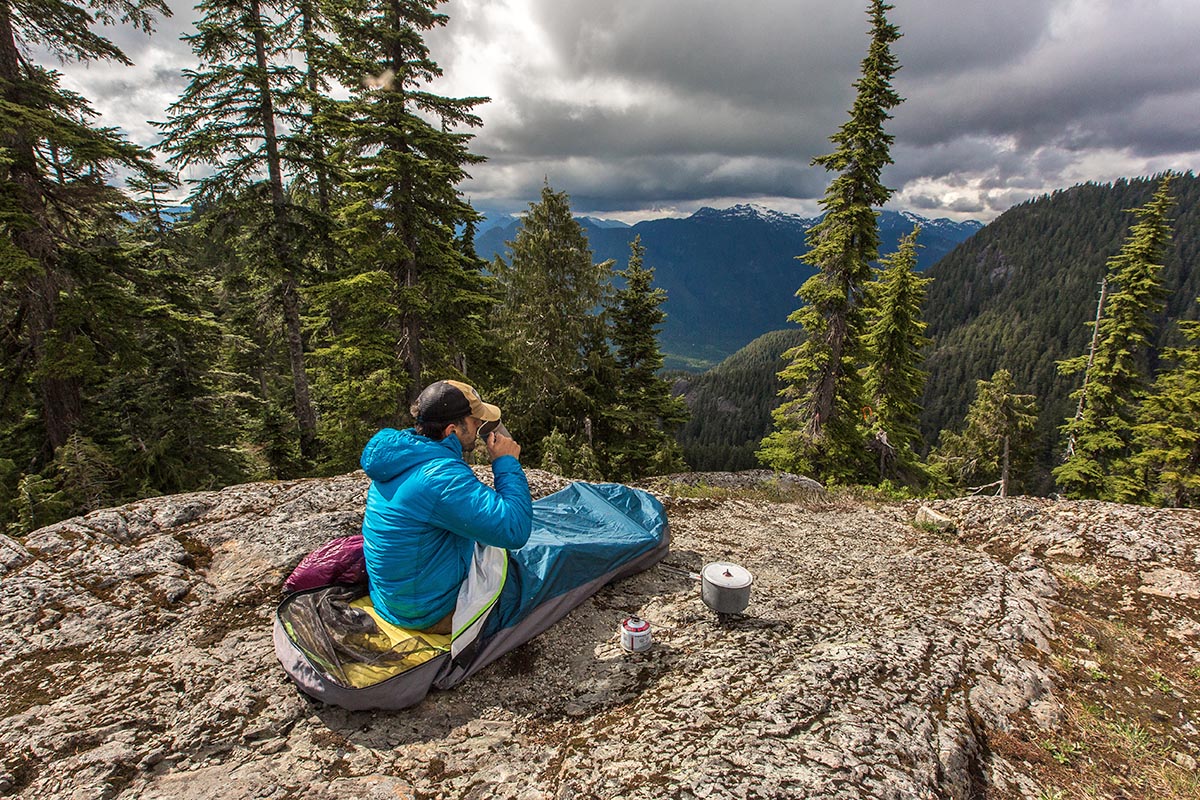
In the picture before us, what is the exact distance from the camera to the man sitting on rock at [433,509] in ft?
10.1

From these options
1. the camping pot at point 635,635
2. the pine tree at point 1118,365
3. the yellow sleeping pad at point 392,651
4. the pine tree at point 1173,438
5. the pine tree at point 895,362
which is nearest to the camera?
the yellow sleeping pad at point 392,651

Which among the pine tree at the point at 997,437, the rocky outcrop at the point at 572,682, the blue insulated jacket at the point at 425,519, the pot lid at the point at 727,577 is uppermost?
the blue insulated jacket at the point at 425,519

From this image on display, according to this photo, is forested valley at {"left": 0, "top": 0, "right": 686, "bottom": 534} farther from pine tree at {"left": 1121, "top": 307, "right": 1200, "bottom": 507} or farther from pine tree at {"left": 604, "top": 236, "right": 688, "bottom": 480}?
pine tree at {"left": 1121, "top": 307, "right": 1200, "bottom": 507}

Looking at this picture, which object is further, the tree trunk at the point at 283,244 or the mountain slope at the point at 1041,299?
the mountain slope at the point at 1041,299

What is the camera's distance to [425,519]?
122 inches

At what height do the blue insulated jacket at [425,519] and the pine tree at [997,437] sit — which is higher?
the blue insulated jacket at [425,519]

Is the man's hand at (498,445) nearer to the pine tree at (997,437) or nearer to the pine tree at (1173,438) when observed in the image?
the pine tree at (1173,438)

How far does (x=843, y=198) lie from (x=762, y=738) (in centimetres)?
1680

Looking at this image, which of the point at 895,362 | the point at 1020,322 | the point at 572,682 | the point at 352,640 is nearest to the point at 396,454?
the point at 352,640

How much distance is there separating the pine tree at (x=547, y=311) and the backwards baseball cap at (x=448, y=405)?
14.3 m

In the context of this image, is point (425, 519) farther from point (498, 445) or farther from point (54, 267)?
point (54, 267)

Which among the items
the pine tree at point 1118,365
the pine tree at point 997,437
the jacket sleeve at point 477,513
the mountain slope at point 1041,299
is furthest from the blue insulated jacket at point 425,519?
the mountain slope at point 1041,299

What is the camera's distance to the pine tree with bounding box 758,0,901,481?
1465 centimetres

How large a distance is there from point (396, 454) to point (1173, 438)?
88.4 ft
